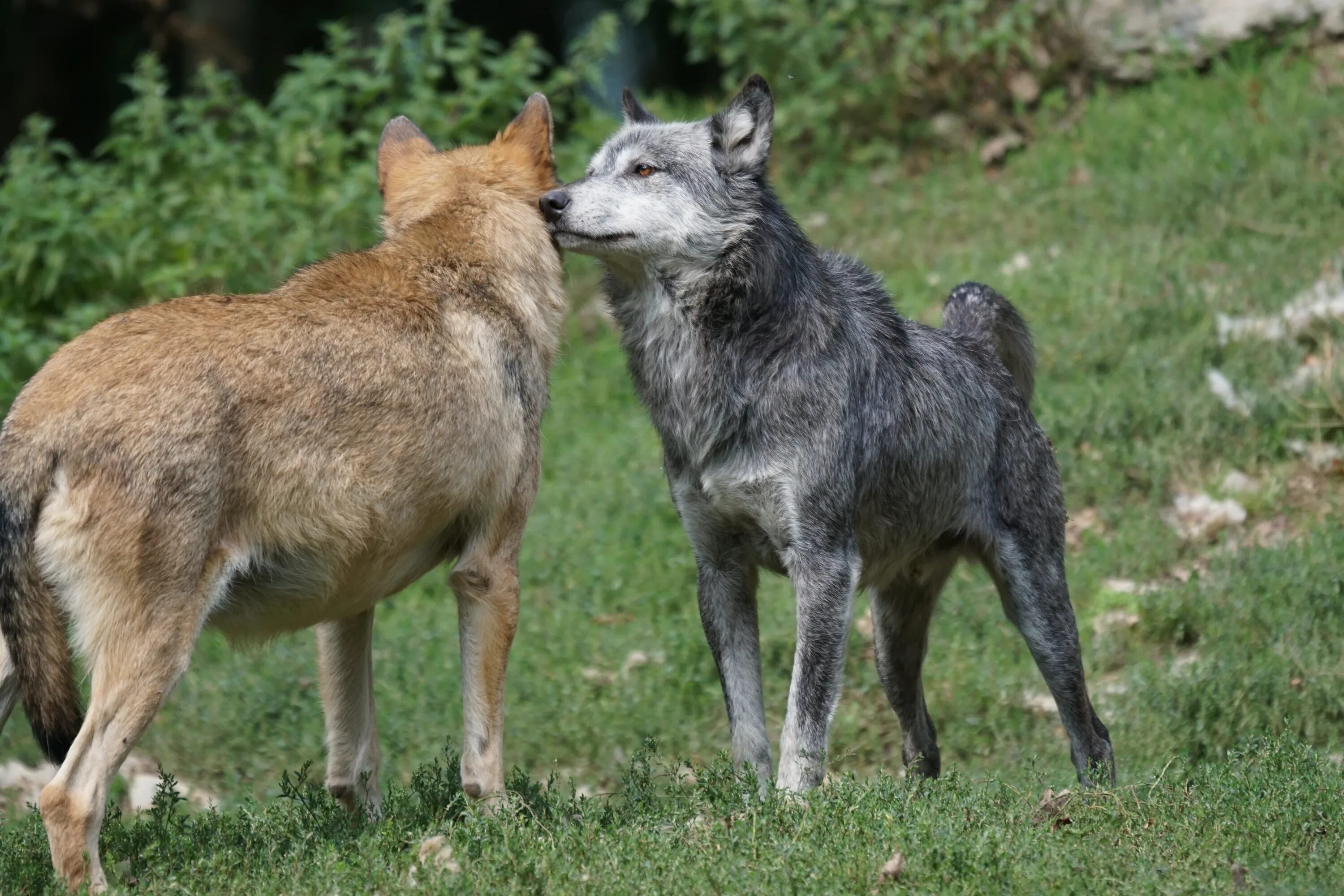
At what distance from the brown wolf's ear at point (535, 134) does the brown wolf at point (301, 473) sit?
1 centimetres

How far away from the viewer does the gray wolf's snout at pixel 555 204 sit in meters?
5.68

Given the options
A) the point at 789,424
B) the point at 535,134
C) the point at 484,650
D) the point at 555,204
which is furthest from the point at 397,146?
the point at 484,650

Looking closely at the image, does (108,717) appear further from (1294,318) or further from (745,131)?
(1294,318)

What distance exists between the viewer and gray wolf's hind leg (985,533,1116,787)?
20.2ft

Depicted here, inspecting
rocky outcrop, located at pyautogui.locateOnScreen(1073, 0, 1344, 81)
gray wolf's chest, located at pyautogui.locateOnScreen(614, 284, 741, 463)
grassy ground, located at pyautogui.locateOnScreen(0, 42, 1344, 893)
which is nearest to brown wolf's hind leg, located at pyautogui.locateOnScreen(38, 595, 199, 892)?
grassy ground, located at pyautogui.locateOnScreen(0, 42, 1344, 893)

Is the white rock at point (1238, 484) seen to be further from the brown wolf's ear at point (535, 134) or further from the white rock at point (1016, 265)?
the brown wolf's ear at point (535, 134)

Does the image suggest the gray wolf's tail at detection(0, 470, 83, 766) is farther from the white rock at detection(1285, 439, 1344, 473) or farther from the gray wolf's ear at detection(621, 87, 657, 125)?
the white rock at detection(1285, 439, 1344, 473)

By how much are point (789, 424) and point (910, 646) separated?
146cm

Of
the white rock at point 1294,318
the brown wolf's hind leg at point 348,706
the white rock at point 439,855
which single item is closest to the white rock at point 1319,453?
the white rock at point 1294,318

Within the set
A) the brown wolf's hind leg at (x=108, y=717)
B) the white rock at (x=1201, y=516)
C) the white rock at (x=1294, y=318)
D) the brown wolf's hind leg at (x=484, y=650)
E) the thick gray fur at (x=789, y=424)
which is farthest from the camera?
the white rock at (x=1294, y=318)

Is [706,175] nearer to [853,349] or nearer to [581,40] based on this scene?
[853,349]

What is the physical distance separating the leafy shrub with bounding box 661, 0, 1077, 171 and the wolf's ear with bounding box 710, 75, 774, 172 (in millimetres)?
7338

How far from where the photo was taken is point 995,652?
25.3ft

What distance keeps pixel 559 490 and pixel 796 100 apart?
511 cm
